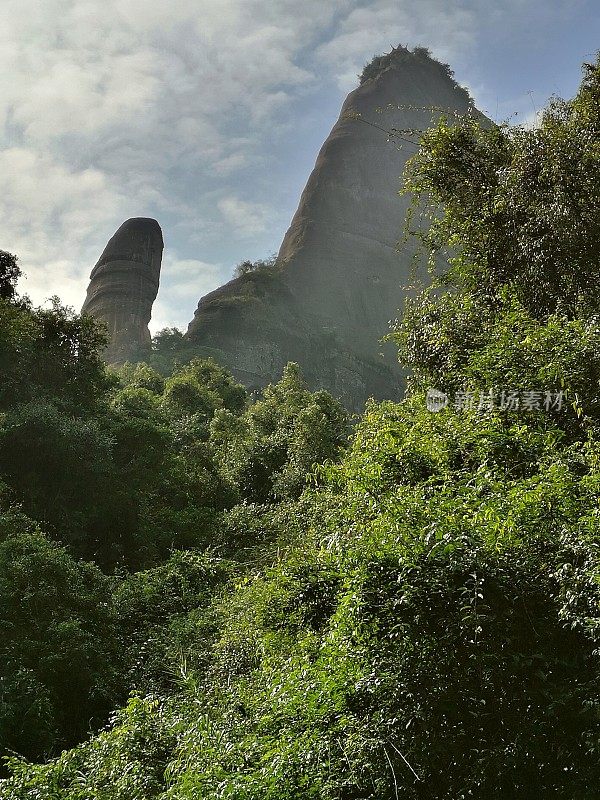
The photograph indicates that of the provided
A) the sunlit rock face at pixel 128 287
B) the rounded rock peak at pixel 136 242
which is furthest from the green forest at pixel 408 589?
the rounded rock peak at pixel 136 242

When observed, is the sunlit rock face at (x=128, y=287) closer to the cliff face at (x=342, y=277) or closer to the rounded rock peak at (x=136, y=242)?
the rounded rock peak at (x=136, y=242)

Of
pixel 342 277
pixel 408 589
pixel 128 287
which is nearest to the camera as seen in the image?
Result: pixel 408 589

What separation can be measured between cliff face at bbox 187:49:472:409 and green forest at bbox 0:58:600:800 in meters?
35.0

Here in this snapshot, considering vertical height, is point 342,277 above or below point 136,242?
above

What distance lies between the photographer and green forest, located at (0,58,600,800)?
4797 millimetres

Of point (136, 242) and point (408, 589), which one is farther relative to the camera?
point (136, 242)

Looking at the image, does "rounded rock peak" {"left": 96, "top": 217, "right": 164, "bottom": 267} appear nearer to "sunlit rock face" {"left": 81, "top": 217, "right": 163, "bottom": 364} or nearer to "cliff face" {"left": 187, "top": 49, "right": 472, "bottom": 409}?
"sunlit rock face" {"left": 81, "top": 217, "right": 163, "bottom": 364}

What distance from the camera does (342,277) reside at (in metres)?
63.3

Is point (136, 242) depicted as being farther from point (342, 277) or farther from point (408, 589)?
point (408, 589)

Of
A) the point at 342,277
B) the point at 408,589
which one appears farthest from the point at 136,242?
the point at 408,589

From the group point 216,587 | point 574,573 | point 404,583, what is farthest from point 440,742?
point 216,587

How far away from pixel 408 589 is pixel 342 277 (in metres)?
59.8

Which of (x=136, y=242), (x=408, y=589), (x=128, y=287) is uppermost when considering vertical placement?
(x=136, y=242)

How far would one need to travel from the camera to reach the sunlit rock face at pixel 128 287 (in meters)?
46.2
